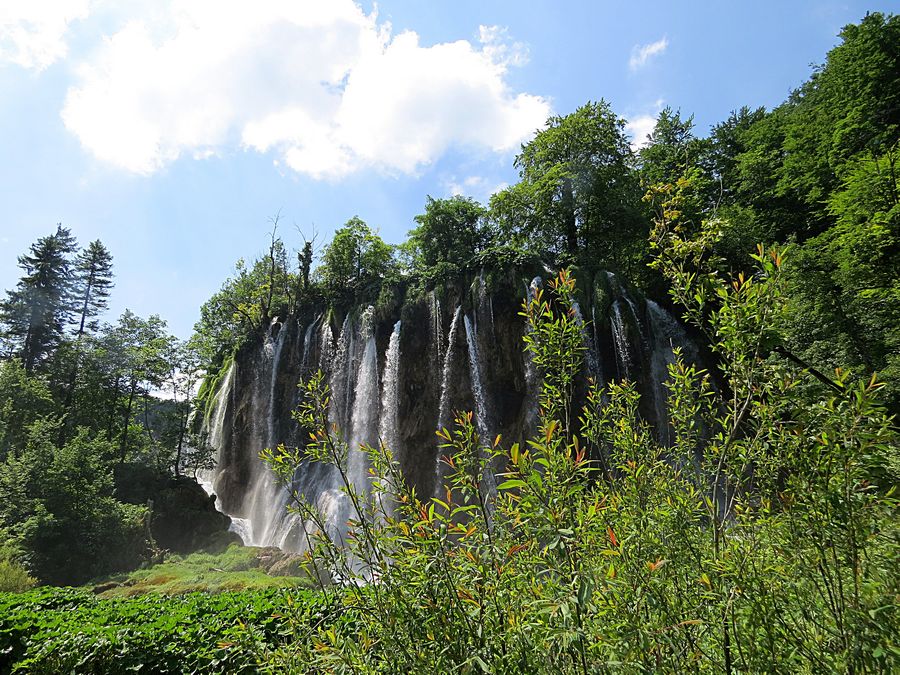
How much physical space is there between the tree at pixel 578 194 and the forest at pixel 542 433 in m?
0.15

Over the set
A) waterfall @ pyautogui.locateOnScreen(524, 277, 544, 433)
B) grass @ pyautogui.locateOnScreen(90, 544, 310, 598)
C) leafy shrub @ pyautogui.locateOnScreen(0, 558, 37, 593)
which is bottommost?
grass @ pyautogui.locateOnScreen(90, 544, 310, 598)

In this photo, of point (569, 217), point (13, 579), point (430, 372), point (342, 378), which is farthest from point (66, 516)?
point (569, 217)

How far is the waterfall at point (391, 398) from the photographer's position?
59.7ft

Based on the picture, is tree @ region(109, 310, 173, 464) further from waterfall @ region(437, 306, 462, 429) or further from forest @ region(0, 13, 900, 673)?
waterfall @ region(437, 306, 462, 429)

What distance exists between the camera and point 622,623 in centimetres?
137

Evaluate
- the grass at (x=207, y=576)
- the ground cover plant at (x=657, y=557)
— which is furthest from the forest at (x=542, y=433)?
the grass at (x=207, y=576)

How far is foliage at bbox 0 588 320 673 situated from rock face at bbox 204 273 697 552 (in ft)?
35.6

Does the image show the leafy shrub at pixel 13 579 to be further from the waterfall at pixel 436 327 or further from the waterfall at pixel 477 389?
the waterfall at pixel 436 327

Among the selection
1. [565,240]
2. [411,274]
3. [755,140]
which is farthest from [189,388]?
[755,140]

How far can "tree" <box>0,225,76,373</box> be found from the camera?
2959 centimetres

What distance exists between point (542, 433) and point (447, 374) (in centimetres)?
1613

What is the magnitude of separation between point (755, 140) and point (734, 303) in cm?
3147

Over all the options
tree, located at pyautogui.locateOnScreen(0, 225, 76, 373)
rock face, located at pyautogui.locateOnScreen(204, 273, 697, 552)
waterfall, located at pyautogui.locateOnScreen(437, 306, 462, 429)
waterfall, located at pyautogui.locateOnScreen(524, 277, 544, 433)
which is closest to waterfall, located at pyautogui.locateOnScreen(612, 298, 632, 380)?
rock face, located at pyautogui.locateOnScreen(204, 273, 697, 552)

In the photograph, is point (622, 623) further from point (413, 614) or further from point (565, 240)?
point (565, 240)
